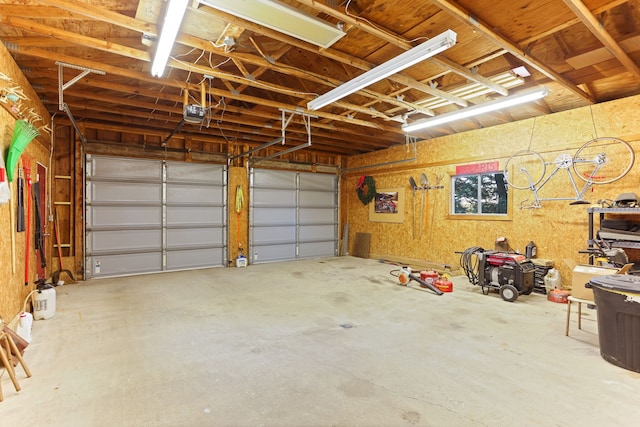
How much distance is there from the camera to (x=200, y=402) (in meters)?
2.24

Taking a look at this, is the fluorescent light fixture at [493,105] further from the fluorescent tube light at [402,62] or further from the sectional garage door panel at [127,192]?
the sectional garage door panel at [127,192]

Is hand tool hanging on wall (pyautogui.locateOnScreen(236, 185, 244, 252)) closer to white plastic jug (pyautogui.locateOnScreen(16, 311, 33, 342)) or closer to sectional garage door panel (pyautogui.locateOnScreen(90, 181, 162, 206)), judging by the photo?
sectional garage door panel (pyautogui.locateOnScreen(90, 181, 162, 206))

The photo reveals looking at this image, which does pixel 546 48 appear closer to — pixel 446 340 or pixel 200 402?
pixel 446 340

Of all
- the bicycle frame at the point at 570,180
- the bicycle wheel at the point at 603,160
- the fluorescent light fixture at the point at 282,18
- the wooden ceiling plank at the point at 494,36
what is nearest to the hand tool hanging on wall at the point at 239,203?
the fluorescent light fixture at the point at 282,18

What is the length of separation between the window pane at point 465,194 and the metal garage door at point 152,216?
5.81 metres

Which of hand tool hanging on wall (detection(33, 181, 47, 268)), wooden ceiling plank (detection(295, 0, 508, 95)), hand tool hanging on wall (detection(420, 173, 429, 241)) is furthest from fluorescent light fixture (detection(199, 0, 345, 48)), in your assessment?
hand tool hanging on wall (detection(420, 173, 429, 241))

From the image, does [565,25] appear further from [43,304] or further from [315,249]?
[315,249]

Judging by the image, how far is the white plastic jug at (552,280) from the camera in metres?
5.19

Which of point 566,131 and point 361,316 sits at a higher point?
point 566,131

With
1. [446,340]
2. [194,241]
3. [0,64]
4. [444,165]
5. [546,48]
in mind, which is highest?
[546,48]

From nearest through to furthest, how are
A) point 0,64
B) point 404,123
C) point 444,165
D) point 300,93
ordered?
1. point 0,64
2. point 300,93
3. point 404,123
4. point 444,165

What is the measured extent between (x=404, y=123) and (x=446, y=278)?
3.08 m

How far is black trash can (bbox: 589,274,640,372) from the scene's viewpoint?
2.61 meters

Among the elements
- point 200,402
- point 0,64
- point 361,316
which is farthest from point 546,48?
point 0,64
